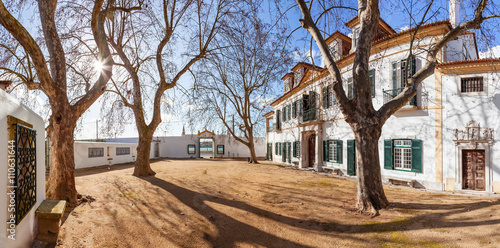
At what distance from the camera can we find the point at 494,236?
151 inches

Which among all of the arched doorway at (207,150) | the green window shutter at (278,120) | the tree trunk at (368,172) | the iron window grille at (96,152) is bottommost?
the arched doorway at (207,150)

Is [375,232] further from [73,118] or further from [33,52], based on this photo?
[33,52]

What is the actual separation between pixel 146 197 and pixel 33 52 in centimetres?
474

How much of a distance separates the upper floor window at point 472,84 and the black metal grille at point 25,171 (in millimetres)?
14453

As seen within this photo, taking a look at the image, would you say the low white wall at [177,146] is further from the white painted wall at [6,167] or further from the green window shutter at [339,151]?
the white painted wall at [6,167]

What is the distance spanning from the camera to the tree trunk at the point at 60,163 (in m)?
6.25

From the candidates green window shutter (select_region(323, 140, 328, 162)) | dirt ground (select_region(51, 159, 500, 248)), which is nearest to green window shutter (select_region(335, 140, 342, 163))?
green window shutter (select_region(323, 140, 328, 162))

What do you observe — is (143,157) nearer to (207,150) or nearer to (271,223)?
(271,223)

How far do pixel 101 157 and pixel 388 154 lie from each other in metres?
20.7

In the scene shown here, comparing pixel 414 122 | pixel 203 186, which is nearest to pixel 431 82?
pixel 414 122


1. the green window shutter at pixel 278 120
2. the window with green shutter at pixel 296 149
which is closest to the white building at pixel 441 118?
the window with green shutter at pixel 296 149

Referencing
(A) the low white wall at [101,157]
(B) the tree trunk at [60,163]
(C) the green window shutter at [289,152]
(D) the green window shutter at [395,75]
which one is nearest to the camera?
(B) the tree trunk at [60,163]

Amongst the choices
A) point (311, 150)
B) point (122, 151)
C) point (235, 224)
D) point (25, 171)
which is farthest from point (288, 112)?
point (25, 171)

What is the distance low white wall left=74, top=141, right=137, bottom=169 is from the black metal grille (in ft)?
48.1
